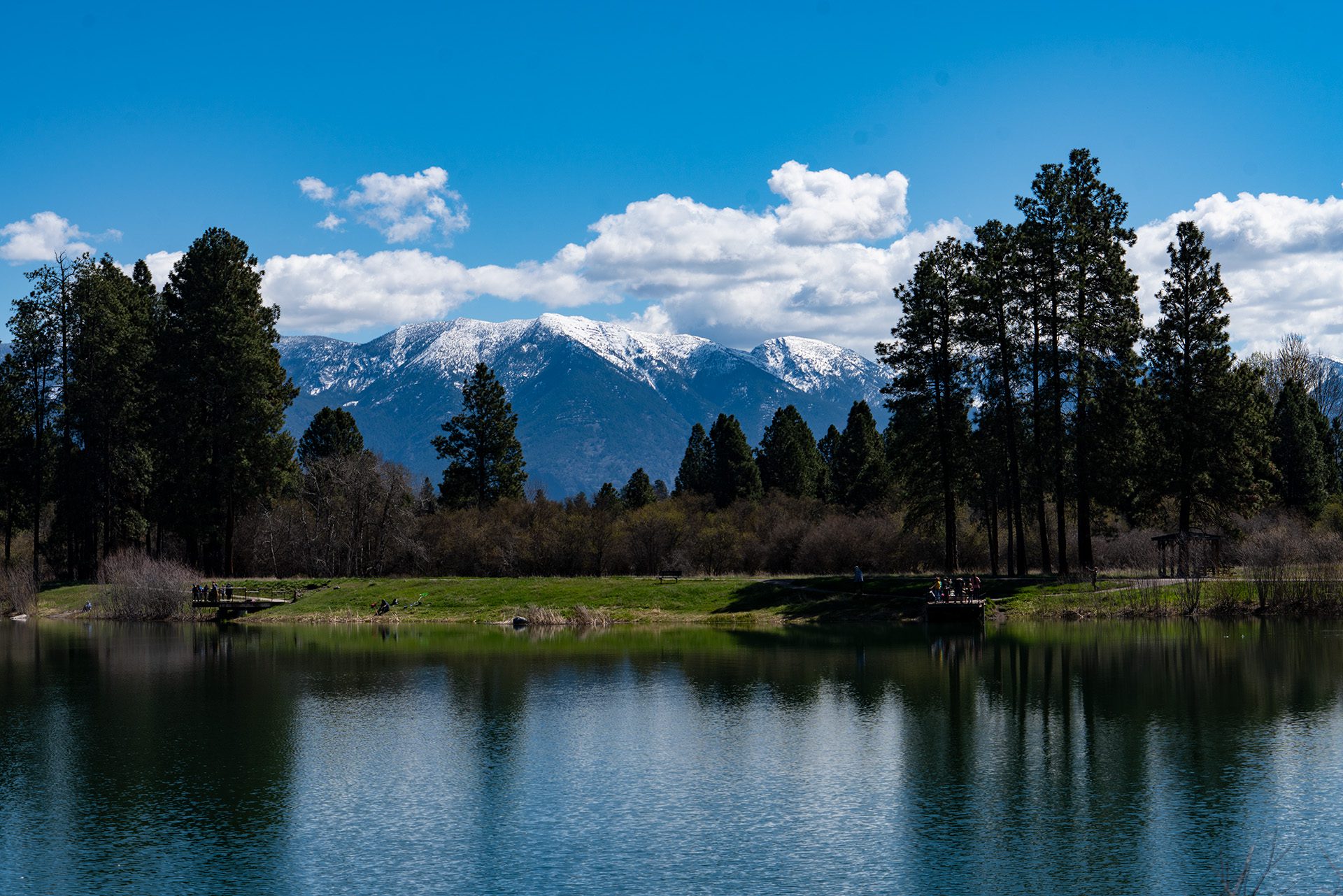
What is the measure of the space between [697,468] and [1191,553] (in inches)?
2660

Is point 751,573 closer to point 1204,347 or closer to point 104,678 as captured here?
point 1204,347

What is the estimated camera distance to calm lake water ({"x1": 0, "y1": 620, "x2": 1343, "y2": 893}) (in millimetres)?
20828

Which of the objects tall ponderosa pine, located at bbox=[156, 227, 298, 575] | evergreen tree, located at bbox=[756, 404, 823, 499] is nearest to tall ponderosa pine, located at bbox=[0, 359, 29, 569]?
tall ponderosa pine, located at bbox=[156, 227, 298, 575]

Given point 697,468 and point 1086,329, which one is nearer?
point 1086,329

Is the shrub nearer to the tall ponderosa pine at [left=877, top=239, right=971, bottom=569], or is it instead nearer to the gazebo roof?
the tall ponderosa pine at [left=877, top=239, right=971, bottom=569]

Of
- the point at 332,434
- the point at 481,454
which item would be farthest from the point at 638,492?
the point at 332,434

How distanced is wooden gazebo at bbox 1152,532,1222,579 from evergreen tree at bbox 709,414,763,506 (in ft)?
155

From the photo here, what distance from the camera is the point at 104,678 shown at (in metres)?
46.4

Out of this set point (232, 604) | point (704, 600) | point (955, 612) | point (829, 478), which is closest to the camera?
point (955, 612)

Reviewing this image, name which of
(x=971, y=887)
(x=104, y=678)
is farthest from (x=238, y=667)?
(x=971, y=887)

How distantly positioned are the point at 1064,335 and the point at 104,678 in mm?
49592

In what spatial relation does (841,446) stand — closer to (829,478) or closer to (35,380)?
(829,478)

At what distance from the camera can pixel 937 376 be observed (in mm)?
70188

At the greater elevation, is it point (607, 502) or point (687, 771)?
point (607, 502)
